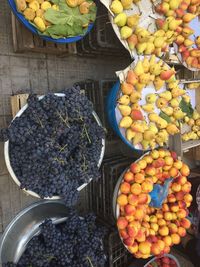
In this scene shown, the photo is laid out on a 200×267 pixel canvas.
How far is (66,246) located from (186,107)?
1434 millimetres

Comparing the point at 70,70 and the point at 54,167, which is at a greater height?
the point at 70,70

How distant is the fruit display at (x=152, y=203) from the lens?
1.76 metres

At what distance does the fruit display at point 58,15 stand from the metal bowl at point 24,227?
1.04m

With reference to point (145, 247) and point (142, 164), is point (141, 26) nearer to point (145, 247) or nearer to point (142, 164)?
point (142, 164)

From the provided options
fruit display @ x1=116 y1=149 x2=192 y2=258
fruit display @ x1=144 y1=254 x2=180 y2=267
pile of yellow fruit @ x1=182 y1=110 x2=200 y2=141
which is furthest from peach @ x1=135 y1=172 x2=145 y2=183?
fruit display @ x1=144 y1=254 x2=180 y2=267

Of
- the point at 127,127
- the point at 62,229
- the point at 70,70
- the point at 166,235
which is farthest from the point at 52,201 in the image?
the point at 70,70

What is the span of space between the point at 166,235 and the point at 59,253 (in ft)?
2.62

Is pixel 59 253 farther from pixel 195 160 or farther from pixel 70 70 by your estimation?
pixel 195 160

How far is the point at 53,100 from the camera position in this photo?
1.40 m

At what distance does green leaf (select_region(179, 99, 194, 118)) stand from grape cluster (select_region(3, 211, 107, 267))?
3.90 ft

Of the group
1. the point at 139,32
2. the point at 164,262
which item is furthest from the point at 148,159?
the point at 164,262

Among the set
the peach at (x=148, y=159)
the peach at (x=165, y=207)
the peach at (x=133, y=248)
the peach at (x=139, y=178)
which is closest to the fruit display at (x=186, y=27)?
the peach at (x=148, y=159)

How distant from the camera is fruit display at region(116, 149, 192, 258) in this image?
1.76m

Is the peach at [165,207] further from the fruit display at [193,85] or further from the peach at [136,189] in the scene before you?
the fruit display at [193,85]
